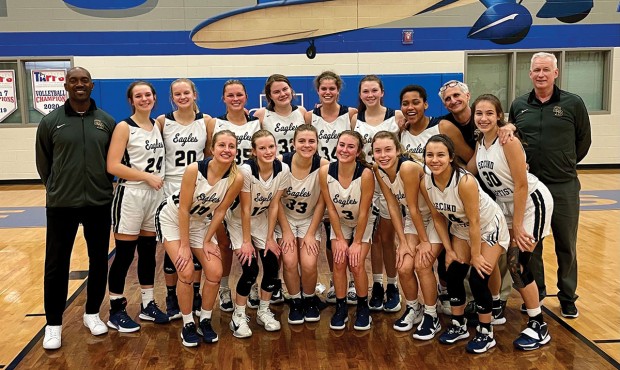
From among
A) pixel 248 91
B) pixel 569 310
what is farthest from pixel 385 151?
pixel 248 91

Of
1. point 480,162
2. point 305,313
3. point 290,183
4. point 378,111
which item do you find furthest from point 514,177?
point 305,313

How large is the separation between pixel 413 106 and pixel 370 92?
1.14 ft

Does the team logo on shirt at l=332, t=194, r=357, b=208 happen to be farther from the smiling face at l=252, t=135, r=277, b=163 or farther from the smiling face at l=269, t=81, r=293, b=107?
the smiling face at l=269, t=81, r=293, b=107

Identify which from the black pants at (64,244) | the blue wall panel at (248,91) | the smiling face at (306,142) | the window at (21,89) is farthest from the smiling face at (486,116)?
the window at (21,89)

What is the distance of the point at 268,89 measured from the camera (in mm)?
3801

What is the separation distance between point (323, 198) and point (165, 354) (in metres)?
1.28

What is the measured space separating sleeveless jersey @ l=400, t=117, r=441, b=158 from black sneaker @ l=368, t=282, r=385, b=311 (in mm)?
934

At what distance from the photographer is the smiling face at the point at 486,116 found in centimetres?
300

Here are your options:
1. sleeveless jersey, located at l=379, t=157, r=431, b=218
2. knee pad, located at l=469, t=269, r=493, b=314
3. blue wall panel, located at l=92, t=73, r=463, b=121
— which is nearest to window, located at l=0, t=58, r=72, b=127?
blue wall panel, located at l=92, t=73, r=463, b=121

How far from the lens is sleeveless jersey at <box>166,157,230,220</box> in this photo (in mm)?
3106

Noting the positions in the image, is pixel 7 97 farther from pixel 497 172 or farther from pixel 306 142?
pixel 497 172

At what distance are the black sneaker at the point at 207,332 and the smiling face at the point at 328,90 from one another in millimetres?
1638

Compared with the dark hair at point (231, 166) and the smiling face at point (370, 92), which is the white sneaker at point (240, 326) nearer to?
the dark hair at point (231, 166)

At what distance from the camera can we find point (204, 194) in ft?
10.2
